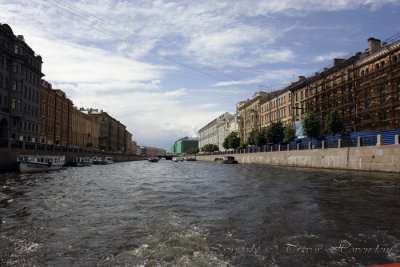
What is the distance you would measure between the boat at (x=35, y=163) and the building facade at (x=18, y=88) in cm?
991

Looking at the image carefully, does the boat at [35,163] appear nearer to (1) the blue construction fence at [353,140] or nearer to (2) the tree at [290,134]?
(1) the blue construction fence at [353,140]

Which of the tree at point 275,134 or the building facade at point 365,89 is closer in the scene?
the building facade at point 365,89

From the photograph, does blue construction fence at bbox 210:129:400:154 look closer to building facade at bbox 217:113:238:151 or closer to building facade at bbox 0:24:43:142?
building facade at bbox 0:24:43:142

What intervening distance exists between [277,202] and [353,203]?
315 centimetres

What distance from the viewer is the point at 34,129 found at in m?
78.2

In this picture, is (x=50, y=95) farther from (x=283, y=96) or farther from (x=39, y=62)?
(x=283, y=96)

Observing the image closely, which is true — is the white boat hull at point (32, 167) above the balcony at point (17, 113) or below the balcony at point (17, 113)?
below

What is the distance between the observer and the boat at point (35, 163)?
159 ft

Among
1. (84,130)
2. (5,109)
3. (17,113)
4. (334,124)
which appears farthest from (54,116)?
(334,124)

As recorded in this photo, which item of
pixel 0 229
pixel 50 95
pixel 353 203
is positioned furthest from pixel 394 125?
pixel 50 95

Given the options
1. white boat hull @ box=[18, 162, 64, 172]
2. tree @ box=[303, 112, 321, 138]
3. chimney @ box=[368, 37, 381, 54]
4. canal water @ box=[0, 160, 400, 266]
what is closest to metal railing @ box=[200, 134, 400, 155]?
tree @ box=[303, 112, 321, 138]

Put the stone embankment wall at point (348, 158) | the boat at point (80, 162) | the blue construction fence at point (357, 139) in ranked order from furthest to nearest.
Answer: the boat at point (80, 162) < the blue construction fence at point (357, 139) < the stone embankment wall at point (348, 158)

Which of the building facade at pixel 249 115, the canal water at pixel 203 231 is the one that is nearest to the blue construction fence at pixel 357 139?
the canal water at pixel 203 231

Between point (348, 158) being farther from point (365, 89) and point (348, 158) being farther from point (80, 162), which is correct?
point (80, 162)
